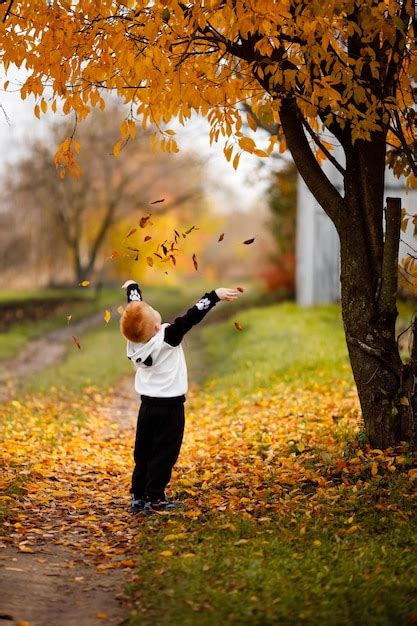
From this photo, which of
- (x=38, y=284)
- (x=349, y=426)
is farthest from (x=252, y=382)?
(x=38, y=284)

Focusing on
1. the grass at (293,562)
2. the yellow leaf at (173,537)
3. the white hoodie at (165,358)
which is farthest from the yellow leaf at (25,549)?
the white hoodie at (165,358)

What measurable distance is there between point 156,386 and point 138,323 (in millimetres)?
527

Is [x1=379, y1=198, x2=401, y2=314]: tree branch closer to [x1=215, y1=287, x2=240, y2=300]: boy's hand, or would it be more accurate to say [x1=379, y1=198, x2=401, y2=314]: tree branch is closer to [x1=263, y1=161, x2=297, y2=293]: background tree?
[x1=215, y1=287, x2=240, y2=300]: boy's hand

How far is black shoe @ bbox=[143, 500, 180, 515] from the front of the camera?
6426mm

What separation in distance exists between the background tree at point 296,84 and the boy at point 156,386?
4.26 ft

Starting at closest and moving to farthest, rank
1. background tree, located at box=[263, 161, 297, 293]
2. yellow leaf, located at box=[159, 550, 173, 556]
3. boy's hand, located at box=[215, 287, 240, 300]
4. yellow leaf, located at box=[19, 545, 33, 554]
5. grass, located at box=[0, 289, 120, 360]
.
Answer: yellow leaf, located at box=[159, 550, 173, 556] < yellow leaf, located at box=[19, 545, 33, 554] < boy's hand, located at box=[215, 287, 240, 300] < grass, located at box=[0, 289, 120, 360] < background tree, located at box=[263, 161, 297, 293]

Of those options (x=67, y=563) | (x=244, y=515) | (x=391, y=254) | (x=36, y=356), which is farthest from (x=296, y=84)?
(x=36, y=356)

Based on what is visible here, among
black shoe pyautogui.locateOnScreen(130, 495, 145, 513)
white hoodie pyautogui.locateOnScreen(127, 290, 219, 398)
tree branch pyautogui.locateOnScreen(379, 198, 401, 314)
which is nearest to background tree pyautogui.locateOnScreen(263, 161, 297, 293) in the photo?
tree branch pyautogui.locateOnScreen(379, 198, 401, 314)

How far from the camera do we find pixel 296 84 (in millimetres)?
6449

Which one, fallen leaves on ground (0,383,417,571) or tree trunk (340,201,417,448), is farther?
tree trunk (340,201,417,448)

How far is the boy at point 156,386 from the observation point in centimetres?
616

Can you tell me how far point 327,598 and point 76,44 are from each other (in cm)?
464

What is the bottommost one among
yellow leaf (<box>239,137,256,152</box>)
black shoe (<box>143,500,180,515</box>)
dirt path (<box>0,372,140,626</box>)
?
dirt path (<box>0,372,140,626</box>)

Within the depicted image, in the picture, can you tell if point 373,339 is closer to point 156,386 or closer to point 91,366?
point 156,386
